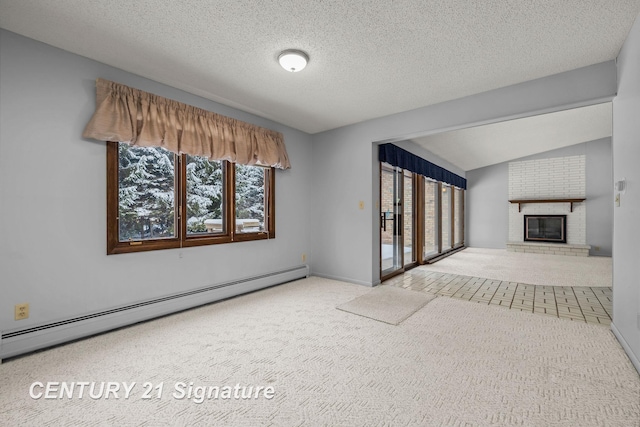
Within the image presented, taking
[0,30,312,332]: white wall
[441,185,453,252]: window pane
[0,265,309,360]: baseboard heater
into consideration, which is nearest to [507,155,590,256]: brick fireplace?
[441,185,453,252]: window pane

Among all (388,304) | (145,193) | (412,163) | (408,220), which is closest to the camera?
(145,193)

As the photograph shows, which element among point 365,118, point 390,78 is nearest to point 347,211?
point 365,118

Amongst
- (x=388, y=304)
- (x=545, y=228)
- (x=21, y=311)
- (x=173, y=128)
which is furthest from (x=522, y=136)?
(x=21, y=311)

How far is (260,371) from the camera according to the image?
6.63ft

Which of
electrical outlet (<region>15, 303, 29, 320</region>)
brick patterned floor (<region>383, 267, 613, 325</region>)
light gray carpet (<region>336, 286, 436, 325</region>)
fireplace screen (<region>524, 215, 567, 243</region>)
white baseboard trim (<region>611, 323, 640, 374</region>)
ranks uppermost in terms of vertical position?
fireplace screen (<region>524, 215, 567, 243</region>)

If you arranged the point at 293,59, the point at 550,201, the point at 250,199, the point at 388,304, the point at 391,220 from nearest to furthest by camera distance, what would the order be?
1. the point at 293,59
2. the point at 388,304
3. the point at 250,199
4. the point at 391,220
5. the point at 550,201

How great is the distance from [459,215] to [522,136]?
3358 mm

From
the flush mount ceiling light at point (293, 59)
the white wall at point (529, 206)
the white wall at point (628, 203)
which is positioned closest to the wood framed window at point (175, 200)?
the flush mount ceiling light at point (293, 59)

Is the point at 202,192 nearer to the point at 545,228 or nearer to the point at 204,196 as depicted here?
the point at 204,196

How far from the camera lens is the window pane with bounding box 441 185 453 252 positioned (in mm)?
7707

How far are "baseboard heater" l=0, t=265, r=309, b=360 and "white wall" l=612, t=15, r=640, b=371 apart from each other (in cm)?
376

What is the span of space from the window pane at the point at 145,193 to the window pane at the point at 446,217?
267 inches

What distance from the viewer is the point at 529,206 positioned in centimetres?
817

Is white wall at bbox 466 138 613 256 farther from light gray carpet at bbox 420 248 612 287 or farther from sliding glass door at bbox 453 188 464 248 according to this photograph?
light gray carpet at bbox 420 248 612 287
